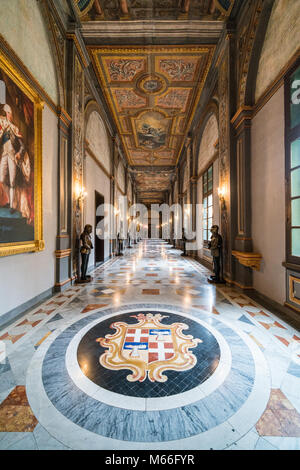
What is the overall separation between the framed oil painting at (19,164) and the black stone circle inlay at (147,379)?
6.03 ft

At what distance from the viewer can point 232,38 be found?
4.64m

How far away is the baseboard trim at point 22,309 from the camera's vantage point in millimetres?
2781

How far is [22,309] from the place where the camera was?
10.4 ft

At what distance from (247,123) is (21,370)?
583cm

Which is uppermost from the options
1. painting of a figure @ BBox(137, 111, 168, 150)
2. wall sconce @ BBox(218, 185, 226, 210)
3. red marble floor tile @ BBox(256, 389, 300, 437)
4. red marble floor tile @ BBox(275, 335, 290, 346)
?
painting of a figure @ BBox(137, 111, 168, 150)

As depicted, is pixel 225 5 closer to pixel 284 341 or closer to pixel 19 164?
pixel 19 164

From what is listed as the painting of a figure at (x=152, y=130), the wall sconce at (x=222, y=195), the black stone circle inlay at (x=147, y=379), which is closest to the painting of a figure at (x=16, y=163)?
the black stone circle inlay at (x=147, y=379)

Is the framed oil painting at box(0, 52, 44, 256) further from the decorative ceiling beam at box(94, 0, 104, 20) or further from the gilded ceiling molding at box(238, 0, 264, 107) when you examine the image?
the gilded ceiling molding at box(238, 0, 264, 107)

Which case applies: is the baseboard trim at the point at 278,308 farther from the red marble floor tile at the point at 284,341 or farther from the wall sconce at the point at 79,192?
the wall sconce at the point at 79,192

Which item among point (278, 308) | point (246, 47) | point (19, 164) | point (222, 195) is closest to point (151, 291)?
Answer: point (278, 308)

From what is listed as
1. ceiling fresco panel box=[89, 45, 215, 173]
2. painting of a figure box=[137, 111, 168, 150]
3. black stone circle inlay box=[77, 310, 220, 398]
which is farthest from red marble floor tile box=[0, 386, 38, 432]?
painting of a figure box=[137, 111, 168, 150]

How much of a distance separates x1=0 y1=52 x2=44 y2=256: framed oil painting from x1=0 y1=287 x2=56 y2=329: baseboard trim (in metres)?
0.94

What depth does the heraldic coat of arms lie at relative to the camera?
190 cm
